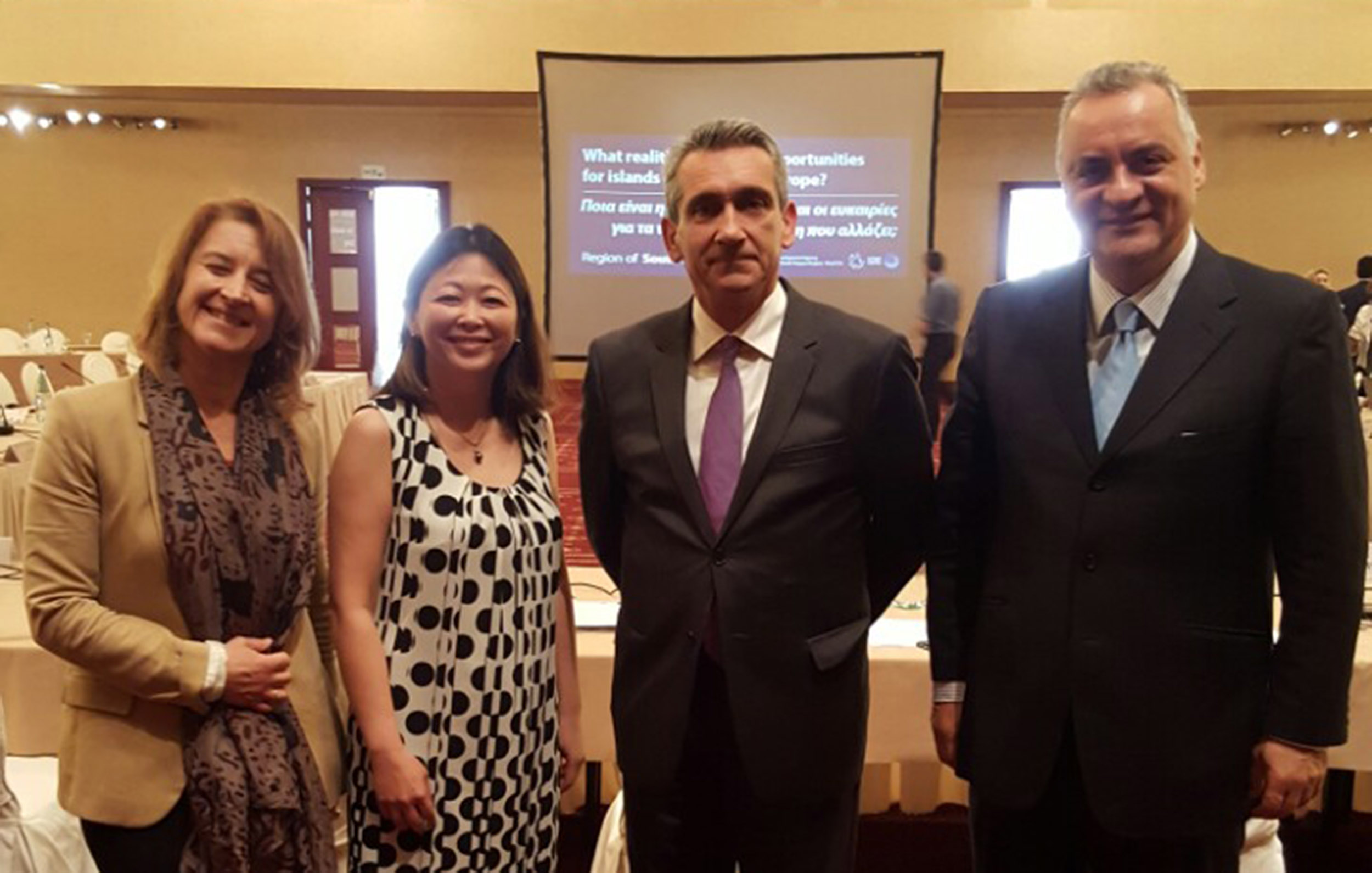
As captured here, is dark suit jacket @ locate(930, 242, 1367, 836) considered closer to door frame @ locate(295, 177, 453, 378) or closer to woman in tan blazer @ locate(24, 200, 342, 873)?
woman in tan blazer @ locate(24, 200, 342, 873)

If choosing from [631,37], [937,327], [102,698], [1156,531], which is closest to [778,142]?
[937,327]

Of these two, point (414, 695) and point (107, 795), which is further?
point (414, 695)

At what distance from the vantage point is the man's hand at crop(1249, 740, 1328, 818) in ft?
4.72

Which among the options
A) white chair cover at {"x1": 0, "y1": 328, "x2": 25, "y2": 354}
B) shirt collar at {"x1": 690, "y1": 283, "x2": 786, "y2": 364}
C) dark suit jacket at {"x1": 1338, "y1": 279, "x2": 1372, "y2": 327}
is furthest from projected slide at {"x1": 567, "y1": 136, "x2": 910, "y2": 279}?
white chair cover at {"x1": 0, "y1": 328, "x2": 25, "y2": 354}

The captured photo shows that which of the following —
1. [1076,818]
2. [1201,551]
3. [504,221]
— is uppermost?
[504,221]

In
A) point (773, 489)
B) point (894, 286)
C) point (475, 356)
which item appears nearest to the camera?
point (773, 489)

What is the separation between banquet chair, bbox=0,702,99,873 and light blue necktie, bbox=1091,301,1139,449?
1.92 m

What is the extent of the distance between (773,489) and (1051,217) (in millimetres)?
10738

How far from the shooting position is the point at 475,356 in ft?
5.49

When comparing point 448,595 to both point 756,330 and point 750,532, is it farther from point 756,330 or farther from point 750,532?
point 756,330

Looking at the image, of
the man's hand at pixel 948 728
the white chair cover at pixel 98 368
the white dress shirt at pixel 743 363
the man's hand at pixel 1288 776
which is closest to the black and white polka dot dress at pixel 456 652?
the white dress shirt at pixel 743 363

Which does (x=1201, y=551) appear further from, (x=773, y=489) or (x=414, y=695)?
(x=414, y=695)

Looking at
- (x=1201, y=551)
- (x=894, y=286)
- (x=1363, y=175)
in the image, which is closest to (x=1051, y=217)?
(x=1363, y=175)

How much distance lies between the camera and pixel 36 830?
2.03 metres
